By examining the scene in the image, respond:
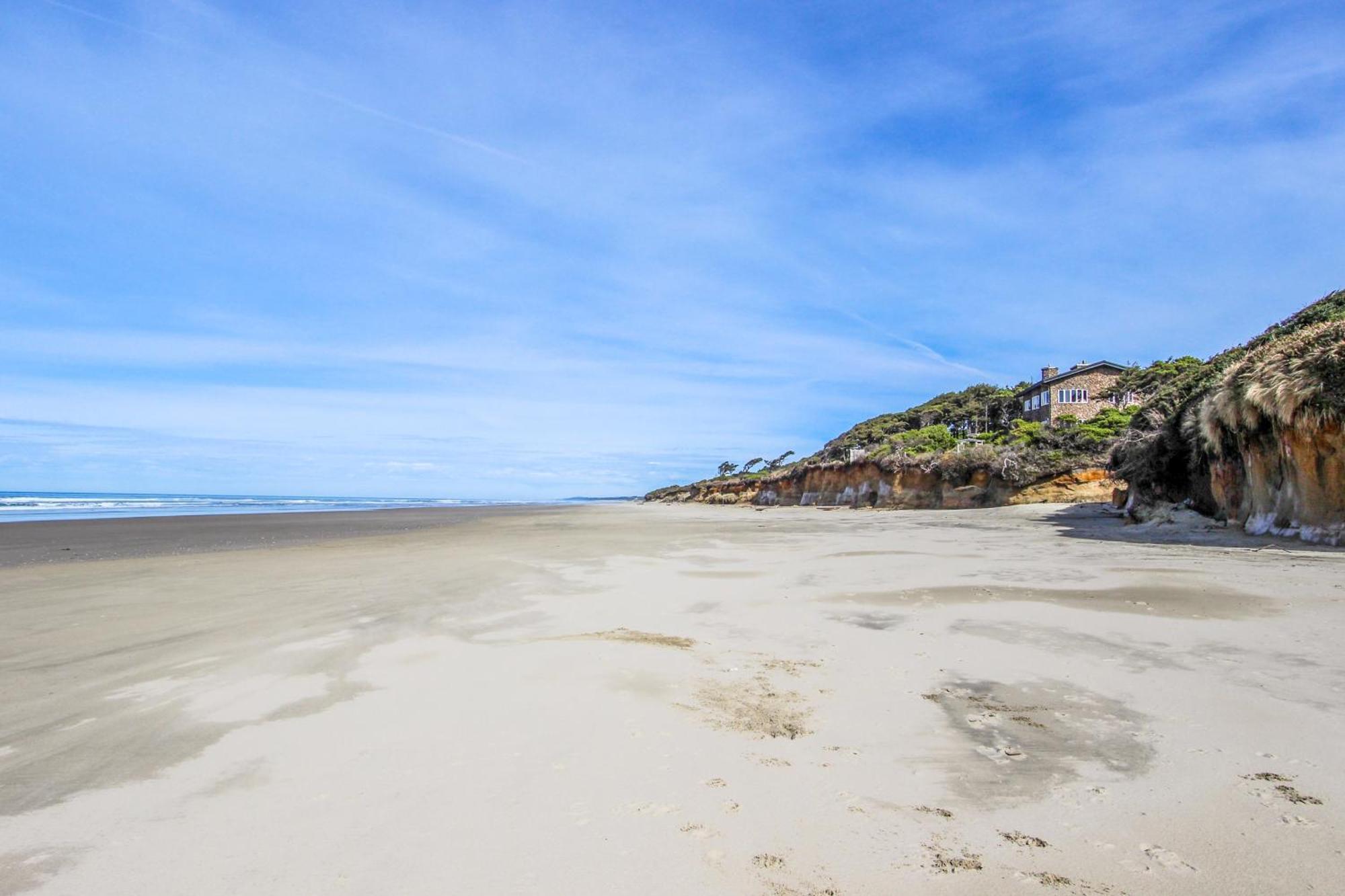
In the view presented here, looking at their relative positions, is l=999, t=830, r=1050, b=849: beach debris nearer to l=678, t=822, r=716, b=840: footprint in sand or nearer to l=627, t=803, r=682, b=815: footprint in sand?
l=678, t=822, r=716, b=840: footprint in sand

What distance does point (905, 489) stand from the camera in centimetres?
2905

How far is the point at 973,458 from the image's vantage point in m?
25.2

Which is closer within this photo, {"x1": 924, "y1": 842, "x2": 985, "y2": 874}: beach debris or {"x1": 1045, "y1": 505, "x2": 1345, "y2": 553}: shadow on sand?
{"x1": 924, "y1": 842, "x2": 985, "y2": 874}: beach debris

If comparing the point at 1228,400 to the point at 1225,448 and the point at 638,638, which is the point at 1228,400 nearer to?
the point at 1225,448

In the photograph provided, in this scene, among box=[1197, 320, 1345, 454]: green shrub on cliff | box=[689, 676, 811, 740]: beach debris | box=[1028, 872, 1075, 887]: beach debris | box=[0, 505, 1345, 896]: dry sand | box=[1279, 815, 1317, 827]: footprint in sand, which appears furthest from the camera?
box=[1197, 320, 1345, 454]: green shrub on cliff

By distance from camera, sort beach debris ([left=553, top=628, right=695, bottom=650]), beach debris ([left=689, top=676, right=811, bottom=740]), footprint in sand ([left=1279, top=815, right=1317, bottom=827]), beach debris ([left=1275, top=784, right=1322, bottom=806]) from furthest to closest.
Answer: beach debris ([left=553, top=628, right=695, bottom=650]) → beach debris ([left=689, top=676, right=811, bottom=740]) → beach debris ([left=1275, top=784, right=1322, bottom=806]) → footprint in sand ([left=1279, top=815, right=1317, bottom=827])

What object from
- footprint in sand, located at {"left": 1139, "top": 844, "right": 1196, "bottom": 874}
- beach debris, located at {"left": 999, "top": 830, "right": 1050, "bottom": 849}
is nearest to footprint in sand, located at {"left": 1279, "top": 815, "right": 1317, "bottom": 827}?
footprint in sand, located at {"left": 1139, "top": 844, "right": 1196, "bottom": 874}

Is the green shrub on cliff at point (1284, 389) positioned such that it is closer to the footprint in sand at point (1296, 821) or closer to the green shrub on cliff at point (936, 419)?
the footprint in sand at point (1296, 821)

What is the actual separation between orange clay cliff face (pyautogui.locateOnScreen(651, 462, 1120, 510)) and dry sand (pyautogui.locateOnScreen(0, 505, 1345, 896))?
16.5 metres

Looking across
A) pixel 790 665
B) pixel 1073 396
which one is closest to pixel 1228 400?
pixel 790 665

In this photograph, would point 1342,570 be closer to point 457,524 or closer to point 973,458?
point 973,458

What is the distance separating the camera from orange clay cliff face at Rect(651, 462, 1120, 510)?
22281 mm

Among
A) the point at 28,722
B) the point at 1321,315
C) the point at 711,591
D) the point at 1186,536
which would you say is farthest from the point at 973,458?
the point at 28,722

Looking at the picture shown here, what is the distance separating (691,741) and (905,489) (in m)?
28.0
